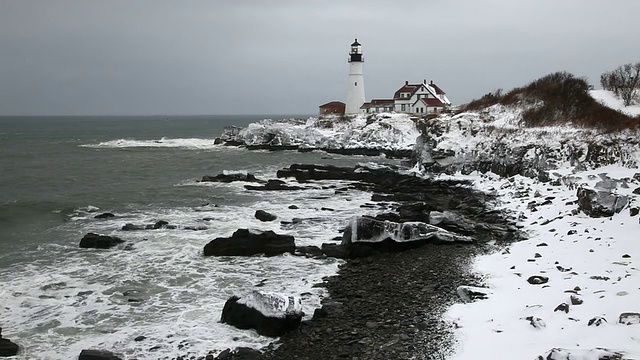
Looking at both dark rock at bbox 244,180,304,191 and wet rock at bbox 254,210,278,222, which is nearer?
wet rock at bbox 254,210,278,222

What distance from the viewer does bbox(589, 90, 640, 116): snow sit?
31888 millimetres

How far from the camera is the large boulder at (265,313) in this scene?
9961mm

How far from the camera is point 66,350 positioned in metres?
9.61

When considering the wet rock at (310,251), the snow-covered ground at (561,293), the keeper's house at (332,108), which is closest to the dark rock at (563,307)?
the snow-covered ground at (561,293)

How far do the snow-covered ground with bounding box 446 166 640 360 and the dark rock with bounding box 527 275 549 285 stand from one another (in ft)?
0.38

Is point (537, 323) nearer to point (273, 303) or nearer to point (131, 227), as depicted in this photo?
point (273, 303)

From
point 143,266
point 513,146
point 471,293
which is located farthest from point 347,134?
point 471,293

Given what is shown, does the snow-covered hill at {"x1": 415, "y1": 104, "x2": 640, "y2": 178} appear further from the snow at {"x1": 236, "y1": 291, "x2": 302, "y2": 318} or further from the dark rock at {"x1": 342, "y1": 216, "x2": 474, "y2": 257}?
the snow at {"x1": 236, "y1": 291, "x2": 302, "y2": 318}

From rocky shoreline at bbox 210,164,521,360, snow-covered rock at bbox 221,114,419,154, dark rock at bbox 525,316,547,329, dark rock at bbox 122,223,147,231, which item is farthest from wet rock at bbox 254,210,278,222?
snow-covered rock at bbox 221,114,419,154

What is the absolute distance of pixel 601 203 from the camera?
1500 cm

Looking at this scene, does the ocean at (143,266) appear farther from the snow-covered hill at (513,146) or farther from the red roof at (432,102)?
the red roof at (432,102)

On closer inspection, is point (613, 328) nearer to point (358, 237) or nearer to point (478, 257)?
point (478, 257)

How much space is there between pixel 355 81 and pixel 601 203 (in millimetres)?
70214

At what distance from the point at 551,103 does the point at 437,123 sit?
40.8ft
